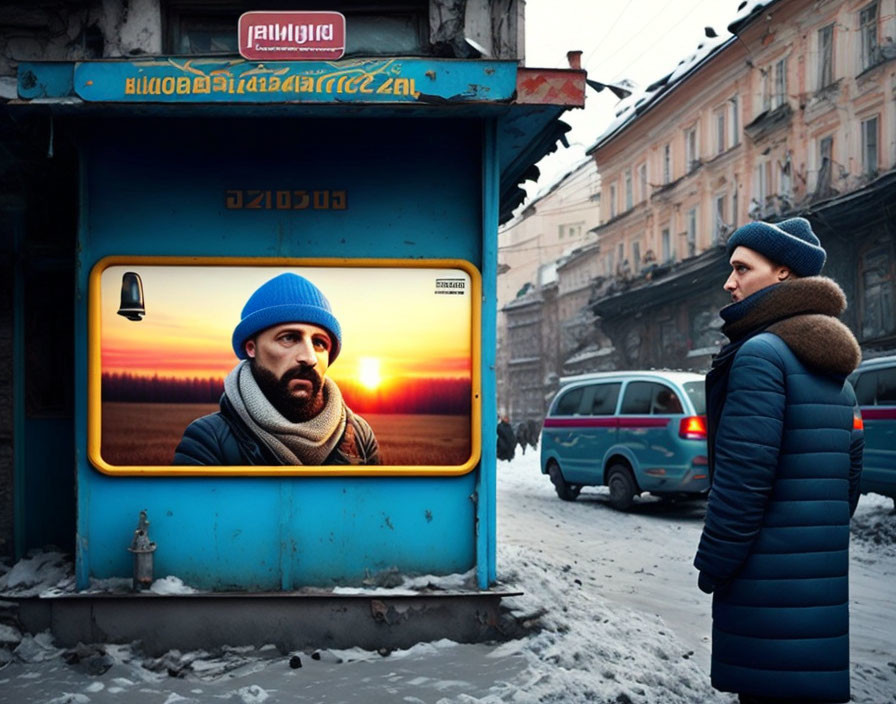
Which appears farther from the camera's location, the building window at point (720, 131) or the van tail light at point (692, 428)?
the building window at point (720, 131)

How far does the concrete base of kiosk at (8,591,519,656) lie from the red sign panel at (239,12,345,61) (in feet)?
10.6

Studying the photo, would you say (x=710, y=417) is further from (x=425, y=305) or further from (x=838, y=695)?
(x=425, y=305)

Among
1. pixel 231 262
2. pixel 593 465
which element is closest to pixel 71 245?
pixel 231 262

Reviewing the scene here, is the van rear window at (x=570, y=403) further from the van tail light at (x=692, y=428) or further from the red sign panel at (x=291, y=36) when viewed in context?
the red sign panel at (x=291, y=36)

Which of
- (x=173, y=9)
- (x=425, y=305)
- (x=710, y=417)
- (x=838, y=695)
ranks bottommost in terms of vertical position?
(x=838, y=695)

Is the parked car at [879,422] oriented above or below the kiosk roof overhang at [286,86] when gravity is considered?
below

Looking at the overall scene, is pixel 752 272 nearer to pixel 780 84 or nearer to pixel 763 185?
pixel 780 84

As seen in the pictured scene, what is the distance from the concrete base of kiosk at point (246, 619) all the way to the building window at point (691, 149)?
34.5m

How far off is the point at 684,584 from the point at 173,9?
6018 millimetres

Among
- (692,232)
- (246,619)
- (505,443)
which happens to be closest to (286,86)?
(246,619)

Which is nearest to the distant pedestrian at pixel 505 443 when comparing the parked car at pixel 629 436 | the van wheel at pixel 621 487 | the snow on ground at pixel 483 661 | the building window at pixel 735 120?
the parked car at pixel 629 436

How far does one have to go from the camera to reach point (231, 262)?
608 cm

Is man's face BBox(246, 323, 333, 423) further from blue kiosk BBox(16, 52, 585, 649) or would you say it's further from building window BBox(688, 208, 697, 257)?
building window BBox(688, 208, 697, 257)

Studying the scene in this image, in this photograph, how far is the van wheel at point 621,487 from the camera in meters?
13.2
